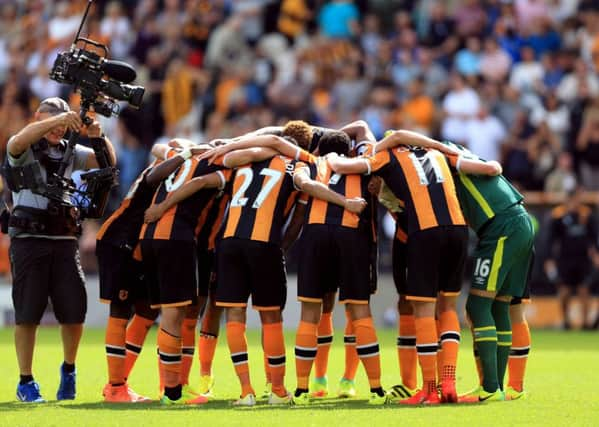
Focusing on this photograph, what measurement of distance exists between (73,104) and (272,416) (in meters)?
14.1

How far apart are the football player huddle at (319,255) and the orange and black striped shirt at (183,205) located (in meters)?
0.01

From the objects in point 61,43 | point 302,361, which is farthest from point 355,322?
point 61,43

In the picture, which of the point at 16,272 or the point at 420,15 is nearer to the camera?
the point at 16,272

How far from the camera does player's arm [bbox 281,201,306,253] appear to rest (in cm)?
1180

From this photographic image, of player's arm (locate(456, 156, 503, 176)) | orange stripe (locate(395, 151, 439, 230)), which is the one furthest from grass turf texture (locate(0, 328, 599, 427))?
player's arm (locate(456, 156, 503, 176))

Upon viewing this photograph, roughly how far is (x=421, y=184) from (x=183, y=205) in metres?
1.99

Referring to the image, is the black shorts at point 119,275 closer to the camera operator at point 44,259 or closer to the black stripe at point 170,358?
the camera operator at point 44,259

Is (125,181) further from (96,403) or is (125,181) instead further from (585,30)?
(96,403)

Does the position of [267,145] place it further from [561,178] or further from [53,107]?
[561,178]

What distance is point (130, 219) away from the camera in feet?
38.8

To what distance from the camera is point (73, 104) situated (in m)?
23.2

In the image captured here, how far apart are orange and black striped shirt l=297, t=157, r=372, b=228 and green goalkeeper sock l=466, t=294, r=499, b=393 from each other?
1.12 m

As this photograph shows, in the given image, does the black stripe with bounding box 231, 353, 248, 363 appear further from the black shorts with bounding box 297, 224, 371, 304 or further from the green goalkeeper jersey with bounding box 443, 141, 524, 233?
the green goalkeeper jersey with bounding box 443, 141, 524, 233

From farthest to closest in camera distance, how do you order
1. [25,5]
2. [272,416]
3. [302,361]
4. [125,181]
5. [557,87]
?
[25,5], [125,181], [557,87], [302,361], [272,416]
